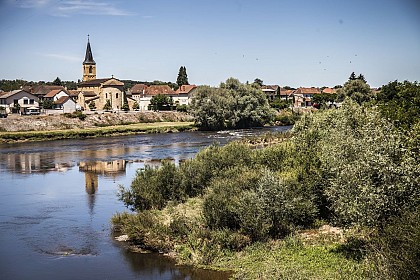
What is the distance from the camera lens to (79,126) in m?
63.2

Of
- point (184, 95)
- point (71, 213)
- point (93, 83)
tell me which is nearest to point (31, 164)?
point (71, 213)

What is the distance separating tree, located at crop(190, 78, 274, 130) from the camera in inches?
2451

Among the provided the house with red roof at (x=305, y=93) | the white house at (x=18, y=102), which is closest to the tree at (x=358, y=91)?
the house with red roof at (x=305, y=93)

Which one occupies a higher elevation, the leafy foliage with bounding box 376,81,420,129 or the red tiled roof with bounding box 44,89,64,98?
the red tiled roof with bounding box 44,89,64,98

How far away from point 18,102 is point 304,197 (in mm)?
71409

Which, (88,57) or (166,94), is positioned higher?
(88,57)

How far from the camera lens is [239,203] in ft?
56.6

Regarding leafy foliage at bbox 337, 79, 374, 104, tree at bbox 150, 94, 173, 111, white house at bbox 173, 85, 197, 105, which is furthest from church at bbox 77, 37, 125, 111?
leafy foliage at bbox 337, 79, 374, 104

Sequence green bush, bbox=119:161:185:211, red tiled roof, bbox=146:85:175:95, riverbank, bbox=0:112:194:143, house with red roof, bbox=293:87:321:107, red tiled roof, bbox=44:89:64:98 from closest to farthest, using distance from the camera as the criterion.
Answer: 1. green bush, bbox=119:161:185:211
2. riverbank, bbox=0:112:194:143
3. red tiled roof, bbox=44:89:64:98
4. red tiled roof, bbox=146:85:175:95
5. house with red roof, bbox=293:87:321:107

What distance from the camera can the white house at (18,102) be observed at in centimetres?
7631

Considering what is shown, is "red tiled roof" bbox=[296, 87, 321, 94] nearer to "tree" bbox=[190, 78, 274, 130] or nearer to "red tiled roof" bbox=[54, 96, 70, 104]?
"tree" bbox=[190, 78, 274, 130]

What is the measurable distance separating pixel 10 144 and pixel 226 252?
4188 centimetres

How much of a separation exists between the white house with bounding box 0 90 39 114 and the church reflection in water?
4227 cm

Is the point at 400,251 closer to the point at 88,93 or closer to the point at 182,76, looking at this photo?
the point at 88,93
